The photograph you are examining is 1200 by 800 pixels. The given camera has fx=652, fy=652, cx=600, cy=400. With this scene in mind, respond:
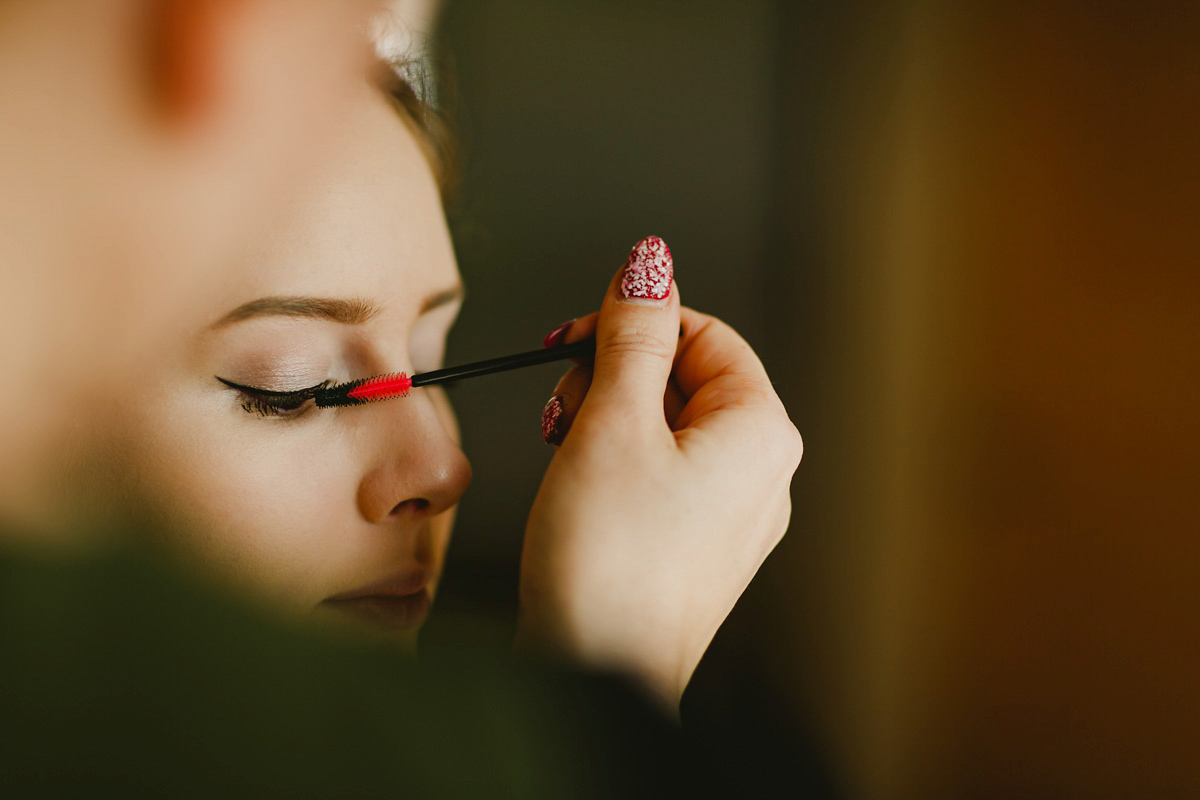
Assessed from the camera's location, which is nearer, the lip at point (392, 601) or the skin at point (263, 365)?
the skin at point (263, 365)

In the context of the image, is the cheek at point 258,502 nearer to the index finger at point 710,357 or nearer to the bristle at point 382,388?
the bristle at point 382,388

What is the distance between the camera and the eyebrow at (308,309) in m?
0.47

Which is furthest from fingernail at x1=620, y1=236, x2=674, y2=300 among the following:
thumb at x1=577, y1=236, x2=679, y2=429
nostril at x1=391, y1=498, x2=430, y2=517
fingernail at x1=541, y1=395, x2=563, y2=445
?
nostril at x1=391, y1=498, x2=430, y2=517

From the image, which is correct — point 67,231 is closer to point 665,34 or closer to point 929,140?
point 665,34

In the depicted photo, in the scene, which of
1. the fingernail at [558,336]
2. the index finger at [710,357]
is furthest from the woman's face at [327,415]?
the index finger at [710,357]

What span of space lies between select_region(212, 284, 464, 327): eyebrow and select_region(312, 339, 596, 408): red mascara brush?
0.17 ft

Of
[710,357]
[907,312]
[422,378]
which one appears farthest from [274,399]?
[907,312]

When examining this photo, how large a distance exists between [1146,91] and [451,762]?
2.67 ft

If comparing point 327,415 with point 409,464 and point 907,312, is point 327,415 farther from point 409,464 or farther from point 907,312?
point 907,312

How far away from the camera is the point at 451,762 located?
45 cm

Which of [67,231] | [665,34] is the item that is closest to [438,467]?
[67,231]

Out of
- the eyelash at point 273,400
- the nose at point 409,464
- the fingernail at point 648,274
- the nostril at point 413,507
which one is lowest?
the nostril at point 413,507

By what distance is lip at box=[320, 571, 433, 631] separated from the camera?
554 mm

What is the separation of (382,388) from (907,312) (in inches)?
20.1
